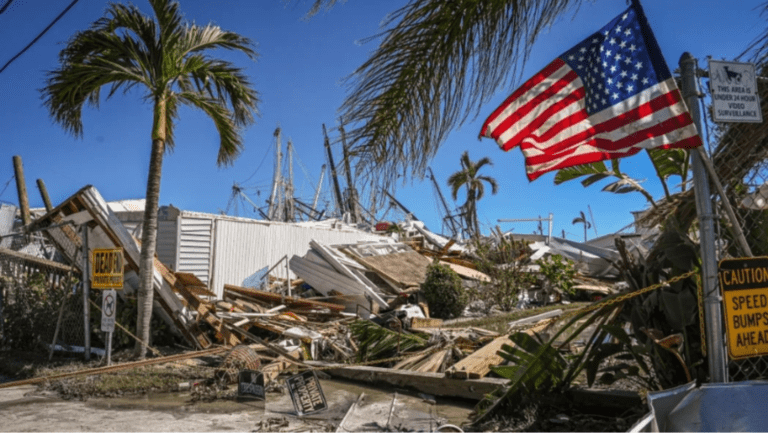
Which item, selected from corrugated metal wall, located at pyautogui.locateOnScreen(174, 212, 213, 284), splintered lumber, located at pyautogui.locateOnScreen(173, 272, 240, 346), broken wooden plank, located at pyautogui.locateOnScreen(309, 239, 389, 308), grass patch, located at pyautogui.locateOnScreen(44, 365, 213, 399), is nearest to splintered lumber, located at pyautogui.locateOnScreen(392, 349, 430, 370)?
grass patch, located at pyautogui.locateOnScreen(44, 365, 213, 399)

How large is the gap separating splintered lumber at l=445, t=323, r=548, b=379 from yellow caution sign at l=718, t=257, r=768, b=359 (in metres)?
2.54

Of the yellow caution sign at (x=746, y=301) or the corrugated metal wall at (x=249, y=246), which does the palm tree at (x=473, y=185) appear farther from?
the yellow caution sign at (x=746, y=301)

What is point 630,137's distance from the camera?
12.1 feet

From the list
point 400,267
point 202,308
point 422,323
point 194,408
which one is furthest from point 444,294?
point 194,408

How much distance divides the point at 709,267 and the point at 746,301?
0.34 meters

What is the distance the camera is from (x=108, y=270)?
356 inches

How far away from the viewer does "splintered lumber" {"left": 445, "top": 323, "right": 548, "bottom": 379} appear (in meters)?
6.28

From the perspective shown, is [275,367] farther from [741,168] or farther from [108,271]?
[741,168]

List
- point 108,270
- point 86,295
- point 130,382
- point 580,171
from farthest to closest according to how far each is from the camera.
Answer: point 86,295, point 108,270, point 130,382, point 580,171

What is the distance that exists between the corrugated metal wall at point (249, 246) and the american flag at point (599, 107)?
1450cm

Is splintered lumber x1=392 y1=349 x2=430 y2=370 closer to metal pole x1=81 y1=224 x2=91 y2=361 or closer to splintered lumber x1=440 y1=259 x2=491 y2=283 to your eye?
metal pole x1=81 y1=224 x2=91 y2=361

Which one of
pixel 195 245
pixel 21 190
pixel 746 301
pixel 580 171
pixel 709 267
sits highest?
pixel 21 190

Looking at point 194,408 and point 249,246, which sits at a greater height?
point 249,246

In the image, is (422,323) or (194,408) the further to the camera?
(422,323)
